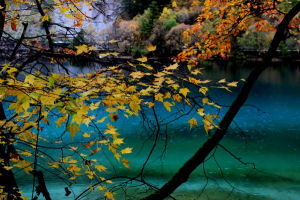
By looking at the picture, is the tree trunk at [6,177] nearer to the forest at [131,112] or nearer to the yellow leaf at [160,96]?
the forest at [131,112]

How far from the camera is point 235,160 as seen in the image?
6879mm

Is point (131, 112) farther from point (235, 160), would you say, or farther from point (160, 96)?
point (235, 160)

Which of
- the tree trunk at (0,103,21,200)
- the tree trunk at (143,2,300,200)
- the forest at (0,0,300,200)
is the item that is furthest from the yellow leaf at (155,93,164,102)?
the tree trunk at (0,103,21,200)

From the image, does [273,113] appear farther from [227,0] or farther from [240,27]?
[227,0]

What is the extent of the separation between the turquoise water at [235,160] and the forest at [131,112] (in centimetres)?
3

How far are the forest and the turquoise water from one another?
0.03m

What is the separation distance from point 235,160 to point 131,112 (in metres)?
5.50

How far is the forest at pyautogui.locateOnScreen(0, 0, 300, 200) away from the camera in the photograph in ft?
4.46

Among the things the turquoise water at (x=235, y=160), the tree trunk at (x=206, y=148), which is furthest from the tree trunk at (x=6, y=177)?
the tree trunk at (x=206, y=148)

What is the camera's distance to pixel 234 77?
59.8 ft

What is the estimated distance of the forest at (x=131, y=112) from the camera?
1359 millimetres

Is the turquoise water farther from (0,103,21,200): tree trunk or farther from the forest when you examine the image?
(0,103,21,200): tree trunk

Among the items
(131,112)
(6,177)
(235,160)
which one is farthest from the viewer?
(235,160)

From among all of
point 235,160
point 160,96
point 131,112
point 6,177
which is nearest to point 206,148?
point 160,96
